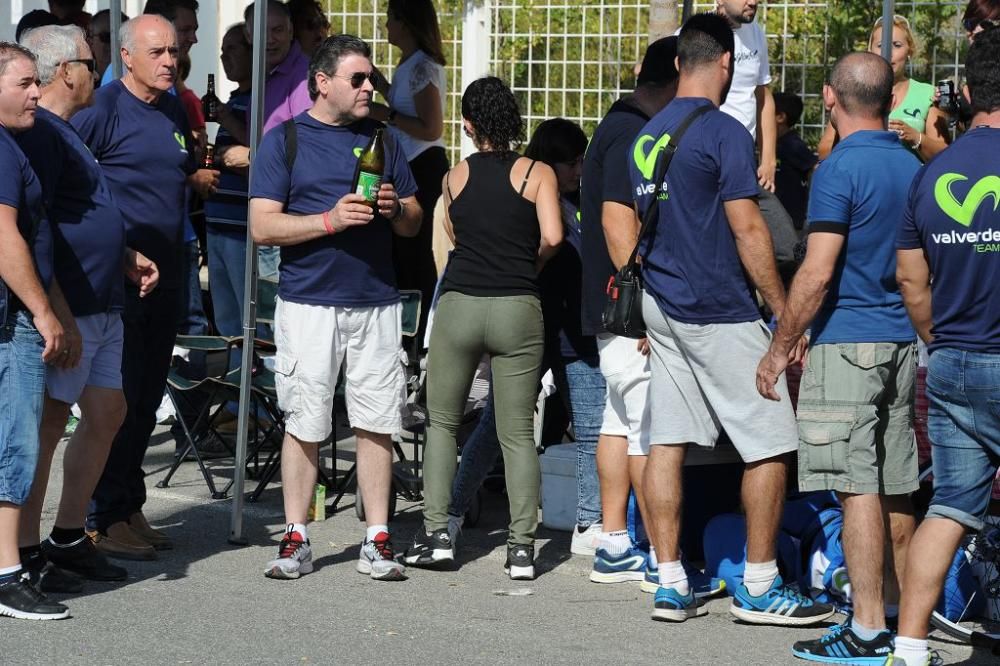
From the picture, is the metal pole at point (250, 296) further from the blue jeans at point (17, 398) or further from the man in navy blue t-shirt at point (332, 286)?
the blue jeans at point (17, 398)

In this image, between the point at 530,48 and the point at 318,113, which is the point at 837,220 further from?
the point at 530,48

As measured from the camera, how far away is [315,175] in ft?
20.3

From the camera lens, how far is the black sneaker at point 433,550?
250 inches

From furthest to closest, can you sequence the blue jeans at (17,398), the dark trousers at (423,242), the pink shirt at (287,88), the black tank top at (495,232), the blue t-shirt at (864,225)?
the dark trousers at (423,242), the pink shirt at (287,88), the black tank top at (495,232), the blue jeans at (17,398), the blue t-shirt at (864,225)

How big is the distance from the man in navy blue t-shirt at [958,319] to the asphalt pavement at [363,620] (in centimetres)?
71

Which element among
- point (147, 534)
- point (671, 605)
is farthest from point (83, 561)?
point (671, 605)

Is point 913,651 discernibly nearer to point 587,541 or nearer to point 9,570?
point 587,541

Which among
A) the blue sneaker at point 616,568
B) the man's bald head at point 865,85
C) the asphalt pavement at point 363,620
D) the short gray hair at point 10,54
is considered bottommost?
the asphalt pavement at point 363,620

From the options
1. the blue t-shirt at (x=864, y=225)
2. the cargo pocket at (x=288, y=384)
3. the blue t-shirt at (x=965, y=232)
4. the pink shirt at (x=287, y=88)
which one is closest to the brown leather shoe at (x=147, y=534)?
the cargo pocket at (x=288, y=384)

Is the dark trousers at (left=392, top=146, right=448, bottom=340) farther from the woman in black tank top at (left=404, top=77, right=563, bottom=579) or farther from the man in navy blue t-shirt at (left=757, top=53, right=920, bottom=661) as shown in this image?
the man in navy blue t-shirt at (left=757, top=53, right=920, bottom=661)

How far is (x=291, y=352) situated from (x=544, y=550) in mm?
1461

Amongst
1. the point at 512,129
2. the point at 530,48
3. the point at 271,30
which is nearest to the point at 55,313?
the point at 512,129

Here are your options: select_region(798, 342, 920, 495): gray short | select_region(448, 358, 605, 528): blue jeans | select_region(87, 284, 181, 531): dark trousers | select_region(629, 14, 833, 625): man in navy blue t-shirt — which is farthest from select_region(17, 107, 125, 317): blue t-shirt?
select_region(798, 342, 920, 495): gray short

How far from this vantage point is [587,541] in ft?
21.9
